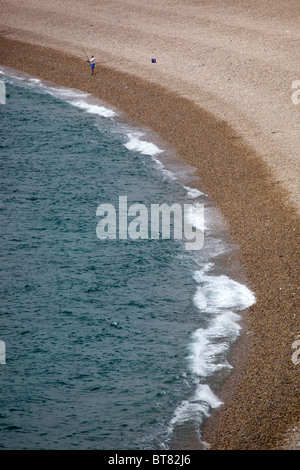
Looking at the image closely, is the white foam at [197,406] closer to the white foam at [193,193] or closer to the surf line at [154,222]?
the surf line at [154,222]

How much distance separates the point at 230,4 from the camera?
34562mm

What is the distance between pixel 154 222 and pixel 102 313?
189 inches

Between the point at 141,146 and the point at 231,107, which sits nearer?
the point at 141,146

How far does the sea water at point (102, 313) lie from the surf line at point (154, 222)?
0.25 metres

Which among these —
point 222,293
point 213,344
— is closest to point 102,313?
point 213,344

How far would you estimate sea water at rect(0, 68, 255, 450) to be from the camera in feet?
35.6

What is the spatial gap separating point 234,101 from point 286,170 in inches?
261

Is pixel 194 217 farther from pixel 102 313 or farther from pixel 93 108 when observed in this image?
pixel 93 108

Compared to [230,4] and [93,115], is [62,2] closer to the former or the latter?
[230,4]

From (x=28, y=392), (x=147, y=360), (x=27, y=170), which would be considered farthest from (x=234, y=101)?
(x=28, y=392)

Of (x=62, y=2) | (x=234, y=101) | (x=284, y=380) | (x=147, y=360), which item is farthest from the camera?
(x=62, y=2)

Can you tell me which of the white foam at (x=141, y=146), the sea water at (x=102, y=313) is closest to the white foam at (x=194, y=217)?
the sea water at (x=102, y=313)

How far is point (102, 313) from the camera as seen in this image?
1372 cm
